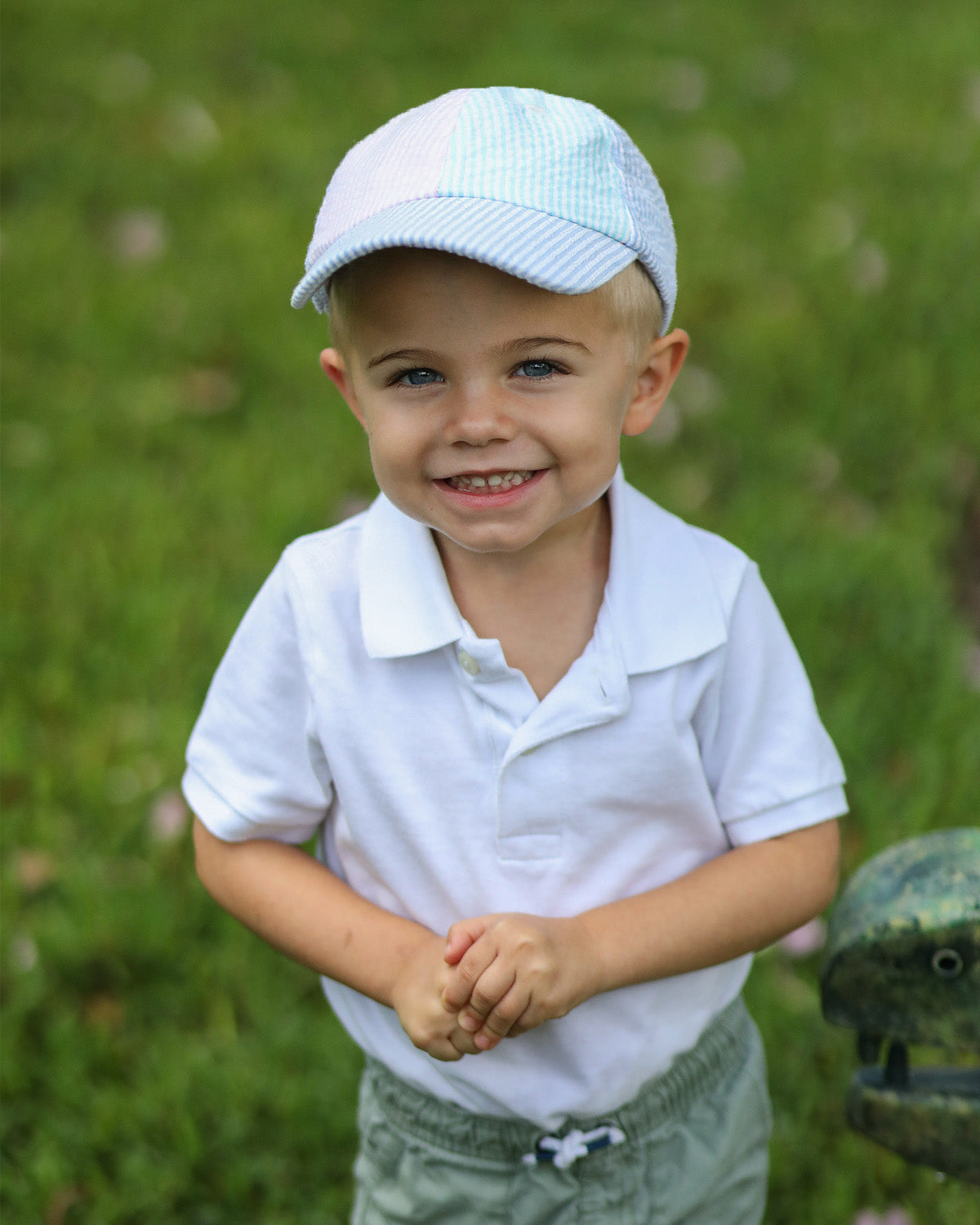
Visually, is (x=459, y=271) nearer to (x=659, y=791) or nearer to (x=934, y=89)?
(x=659, y=791)

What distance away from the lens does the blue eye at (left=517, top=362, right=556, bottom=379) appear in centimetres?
111

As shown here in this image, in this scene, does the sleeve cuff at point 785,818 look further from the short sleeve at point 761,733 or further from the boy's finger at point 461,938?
the boy's finger at point 461,938

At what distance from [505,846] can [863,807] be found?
3.79 ft

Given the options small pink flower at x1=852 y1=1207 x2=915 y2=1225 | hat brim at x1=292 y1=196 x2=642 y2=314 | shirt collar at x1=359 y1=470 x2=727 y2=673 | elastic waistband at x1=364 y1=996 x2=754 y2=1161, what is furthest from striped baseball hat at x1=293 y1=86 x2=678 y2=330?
small pink flower at x1=852 y1=1207 x2=915 y2=1225

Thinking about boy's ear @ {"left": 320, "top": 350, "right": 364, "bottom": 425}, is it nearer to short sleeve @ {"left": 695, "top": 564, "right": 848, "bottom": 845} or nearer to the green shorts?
short sleeve @ {"left": 695, "top": 564, "right": 848, "bottom": 845}

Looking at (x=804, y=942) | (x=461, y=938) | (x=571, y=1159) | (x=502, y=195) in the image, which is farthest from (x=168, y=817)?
(x=502, y=195)

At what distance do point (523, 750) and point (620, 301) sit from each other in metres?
0.38

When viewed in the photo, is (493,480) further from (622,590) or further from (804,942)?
(804,942)

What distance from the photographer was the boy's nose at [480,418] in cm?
109

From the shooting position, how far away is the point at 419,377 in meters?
1.12

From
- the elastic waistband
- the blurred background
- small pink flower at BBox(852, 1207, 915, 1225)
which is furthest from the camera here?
the blurred background

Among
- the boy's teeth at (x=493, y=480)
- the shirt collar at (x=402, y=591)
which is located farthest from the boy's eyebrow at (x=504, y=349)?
the shirt collar at (x=402, y=591)

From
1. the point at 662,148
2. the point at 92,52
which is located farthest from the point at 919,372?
the point at 92,52

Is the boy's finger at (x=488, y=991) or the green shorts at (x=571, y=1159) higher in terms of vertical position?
the boy's finger at (x=488, y=991)
